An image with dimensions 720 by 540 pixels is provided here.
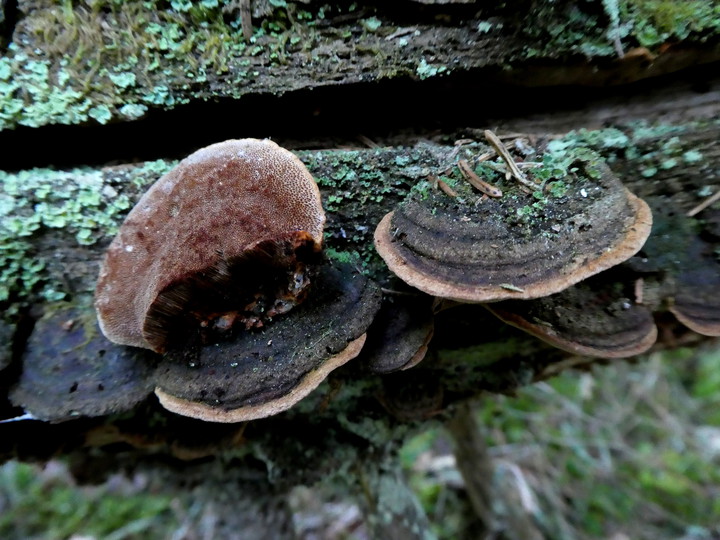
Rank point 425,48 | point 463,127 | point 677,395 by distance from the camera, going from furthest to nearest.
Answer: point 677,395
point 463,127
point 425,48

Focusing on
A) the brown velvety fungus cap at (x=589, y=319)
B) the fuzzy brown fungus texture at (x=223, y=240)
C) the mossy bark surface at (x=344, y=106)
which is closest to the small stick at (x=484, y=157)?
the mossy bark surface at (x=344, y=106)

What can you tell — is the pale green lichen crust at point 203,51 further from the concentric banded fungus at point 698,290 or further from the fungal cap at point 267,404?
the fungal cap at point 267,404

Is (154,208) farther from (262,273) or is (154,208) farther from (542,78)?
(542,78)

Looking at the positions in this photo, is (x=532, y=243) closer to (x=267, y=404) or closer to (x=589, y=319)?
(x=589, y=319)

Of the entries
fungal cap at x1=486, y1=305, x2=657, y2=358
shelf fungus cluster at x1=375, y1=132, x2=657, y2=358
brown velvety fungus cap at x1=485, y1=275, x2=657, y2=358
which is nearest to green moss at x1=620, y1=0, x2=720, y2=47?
shelf fungus cluster at x1=375, y1=132, x2=657, y2=358

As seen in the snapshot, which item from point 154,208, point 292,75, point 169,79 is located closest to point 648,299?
point 292,75
